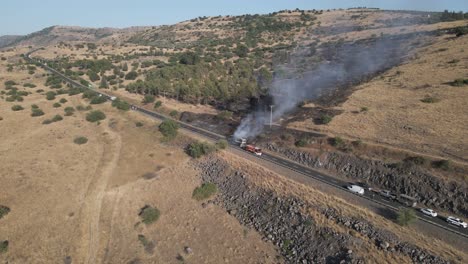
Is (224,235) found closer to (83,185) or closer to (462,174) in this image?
(83,185)

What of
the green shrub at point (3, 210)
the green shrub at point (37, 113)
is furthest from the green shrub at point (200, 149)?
the green shrub at point (37, 113)

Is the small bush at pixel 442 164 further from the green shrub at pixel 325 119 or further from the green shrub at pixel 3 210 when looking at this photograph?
the green shrub at pixel 3 210

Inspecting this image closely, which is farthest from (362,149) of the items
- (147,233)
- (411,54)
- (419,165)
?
(411,54)

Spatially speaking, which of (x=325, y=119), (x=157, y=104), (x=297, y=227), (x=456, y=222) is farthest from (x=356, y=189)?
(x=157, y=104)

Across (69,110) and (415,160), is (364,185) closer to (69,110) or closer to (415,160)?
(415,160)

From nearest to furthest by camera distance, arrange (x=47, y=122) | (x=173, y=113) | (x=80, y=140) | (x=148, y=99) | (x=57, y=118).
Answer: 1. (x=80, y=140)
2. (x=47, y=122)
3. (x=57, y=118)
4. (x=173, y=113)
5. (x=148, y=99)

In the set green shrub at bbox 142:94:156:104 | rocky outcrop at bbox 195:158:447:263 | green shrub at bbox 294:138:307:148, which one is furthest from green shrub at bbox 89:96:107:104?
green shrub at bbox 294:138:307:148

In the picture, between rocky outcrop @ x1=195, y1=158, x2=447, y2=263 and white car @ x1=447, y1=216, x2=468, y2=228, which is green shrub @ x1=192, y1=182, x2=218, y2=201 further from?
white car @ x1=447, y1=216, x2=468, y2=228
